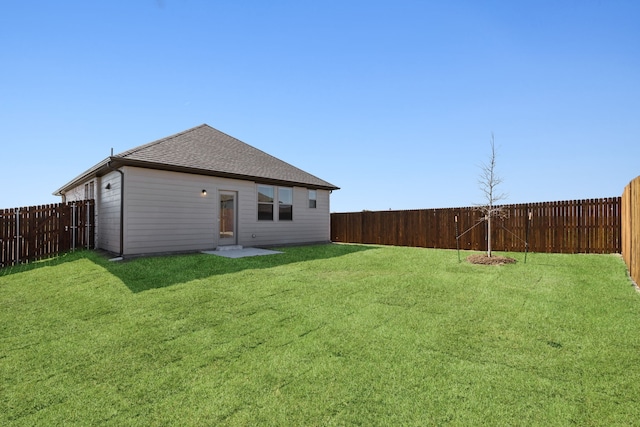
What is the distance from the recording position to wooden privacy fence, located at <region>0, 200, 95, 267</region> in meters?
9.59

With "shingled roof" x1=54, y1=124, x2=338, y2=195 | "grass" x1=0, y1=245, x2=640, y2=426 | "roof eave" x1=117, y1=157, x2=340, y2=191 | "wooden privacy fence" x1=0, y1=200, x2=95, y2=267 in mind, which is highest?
"shingled roof" x1=54, y1=124, x2=338, y2=195

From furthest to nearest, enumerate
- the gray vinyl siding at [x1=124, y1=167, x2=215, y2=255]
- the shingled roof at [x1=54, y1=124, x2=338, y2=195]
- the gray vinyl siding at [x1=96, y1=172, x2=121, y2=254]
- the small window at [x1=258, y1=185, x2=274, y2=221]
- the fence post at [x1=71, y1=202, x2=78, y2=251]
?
the small window at [x1=258, y1=185, x2=274, y2=221] → the fence post at [x1=71, y1=202, x2=78, y2=251] → the gray vinyl siding at [x1=96, y1=172, x2=121, y2=254] → the shingled roof at [x1=54, y1=124, x2=338, y2=195] → the gray vinyl siding at [x1=124, y1=167, x2=215, y2=255]

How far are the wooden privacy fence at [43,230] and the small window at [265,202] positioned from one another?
6.82 m

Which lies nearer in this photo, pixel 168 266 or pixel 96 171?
pixel 168 266

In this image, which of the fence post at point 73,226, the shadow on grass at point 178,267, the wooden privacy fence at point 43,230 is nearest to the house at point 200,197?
the wooden privacy fence at point 43,230

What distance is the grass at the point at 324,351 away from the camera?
2453mm

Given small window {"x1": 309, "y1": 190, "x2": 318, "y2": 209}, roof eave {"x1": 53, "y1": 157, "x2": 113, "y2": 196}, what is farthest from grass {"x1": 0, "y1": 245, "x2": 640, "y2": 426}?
small window {"x1": 309, "y1": 190, "x2": 318, "y2": 209}

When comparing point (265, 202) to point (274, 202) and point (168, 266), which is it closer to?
point (274, 202)

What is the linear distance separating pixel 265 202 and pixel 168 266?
5.45 m

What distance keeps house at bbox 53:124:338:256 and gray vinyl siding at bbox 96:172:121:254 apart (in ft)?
0.11

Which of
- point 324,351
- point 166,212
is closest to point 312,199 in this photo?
point 166,212

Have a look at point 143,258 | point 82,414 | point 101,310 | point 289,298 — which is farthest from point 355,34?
point 82,414

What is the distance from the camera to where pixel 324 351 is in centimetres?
345

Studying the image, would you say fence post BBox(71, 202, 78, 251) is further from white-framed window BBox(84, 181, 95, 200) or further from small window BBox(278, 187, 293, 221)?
small window BBox(278, 187, 293, 221)
